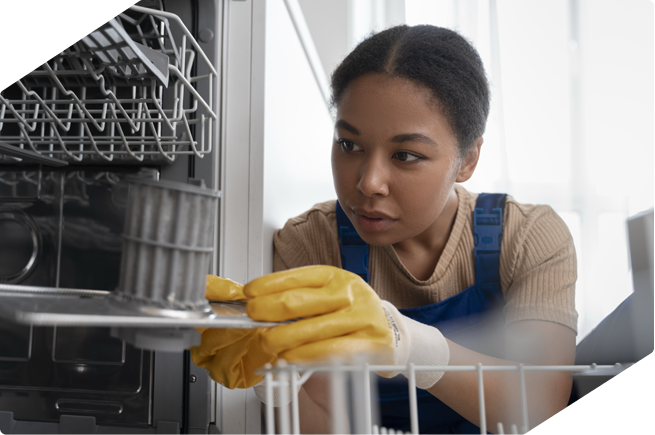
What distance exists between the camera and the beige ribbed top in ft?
3.36

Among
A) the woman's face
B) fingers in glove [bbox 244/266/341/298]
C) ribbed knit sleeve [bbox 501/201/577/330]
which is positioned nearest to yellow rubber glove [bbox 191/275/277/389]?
fingers in glove [bbox 244/266/341/298]

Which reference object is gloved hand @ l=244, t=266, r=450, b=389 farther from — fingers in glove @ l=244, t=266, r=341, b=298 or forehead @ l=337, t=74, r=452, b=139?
forehead @ l=337, t=74, r=452, b=139

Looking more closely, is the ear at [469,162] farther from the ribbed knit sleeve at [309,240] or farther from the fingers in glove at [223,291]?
the fingers in glove at [223,291]

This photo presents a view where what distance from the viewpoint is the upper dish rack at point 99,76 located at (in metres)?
0.48

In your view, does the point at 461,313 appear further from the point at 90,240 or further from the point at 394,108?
the point at 90,240

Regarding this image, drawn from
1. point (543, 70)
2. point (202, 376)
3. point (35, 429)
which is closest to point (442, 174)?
point (202, 376)

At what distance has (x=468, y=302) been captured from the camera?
1.24m

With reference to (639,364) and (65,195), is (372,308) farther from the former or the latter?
(65,195)

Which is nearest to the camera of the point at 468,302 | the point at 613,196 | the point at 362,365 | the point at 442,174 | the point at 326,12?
the point at 362,365

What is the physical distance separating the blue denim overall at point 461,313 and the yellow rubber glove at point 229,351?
1.83ft

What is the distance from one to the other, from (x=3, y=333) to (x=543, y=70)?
269 cm

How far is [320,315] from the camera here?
582 millimetres

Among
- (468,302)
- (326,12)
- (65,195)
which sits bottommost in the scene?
(468,302)

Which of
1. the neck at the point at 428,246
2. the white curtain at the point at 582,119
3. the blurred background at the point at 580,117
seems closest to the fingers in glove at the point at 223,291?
the neck at the point at 428,246
